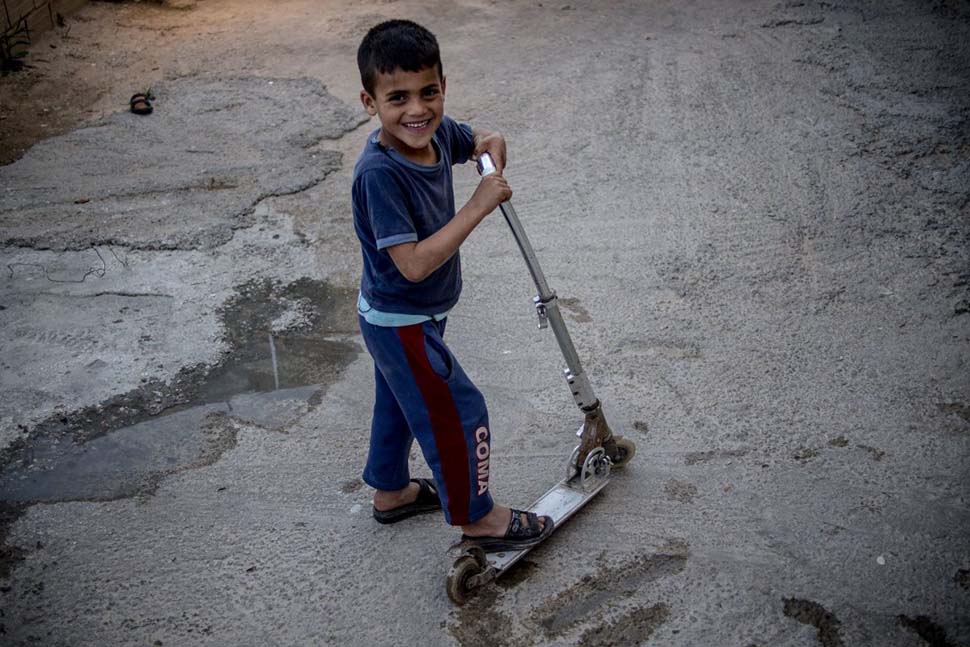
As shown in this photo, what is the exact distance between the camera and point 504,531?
8.52 ft

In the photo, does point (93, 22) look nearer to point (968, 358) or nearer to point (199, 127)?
point (199, 127)

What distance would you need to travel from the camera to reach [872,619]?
2389 mm

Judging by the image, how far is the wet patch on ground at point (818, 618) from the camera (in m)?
2.34

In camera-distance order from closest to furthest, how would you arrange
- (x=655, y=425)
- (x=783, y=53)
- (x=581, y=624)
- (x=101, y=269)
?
(x=581, y=624) < (x=655, y=425) < (x=101, y=269) < (x=783, y=53)

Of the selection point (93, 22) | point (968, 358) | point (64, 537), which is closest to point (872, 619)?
point (968, 358)

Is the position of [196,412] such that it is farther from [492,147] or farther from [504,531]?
[492,147]

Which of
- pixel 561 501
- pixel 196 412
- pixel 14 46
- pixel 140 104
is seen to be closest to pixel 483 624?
pixel 561 501

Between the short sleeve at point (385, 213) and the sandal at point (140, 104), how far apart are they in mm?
3834

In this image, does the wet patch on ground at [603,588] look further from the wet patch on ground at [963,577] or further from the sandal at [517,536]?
the wet patch on ground at [963,577]

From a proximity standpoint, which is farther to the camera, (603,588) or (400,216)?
(603,588)

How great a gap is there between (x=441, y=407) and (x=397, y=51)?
34.7 inches

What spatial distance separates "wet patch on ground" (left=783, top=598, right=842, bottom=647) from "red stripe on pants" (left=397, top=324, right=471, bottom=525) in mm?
884

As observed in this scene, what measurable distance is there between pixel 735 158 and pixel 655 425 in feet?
6.84

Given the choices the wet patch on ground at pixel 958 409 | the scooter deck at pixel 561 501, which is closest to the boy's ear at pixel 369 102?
the scooter deck at pixel 561 501
